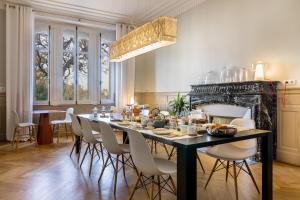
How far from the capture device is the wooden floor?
2541 mm

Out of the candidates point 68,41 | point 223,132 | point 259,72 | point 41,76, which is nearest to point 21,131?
point 41,76

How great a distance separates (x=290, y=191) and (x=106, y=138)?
2151 millimetres

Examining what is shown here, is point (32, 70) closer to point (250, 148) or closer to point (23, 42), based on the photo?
point (23, 42)

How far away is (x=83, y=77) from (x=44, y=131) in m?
1.98

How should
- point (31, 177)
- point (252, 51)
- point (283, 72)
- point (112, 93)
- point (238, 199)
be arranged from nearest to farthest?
1. point (238, 199)
2. point (31, 177)
3. point (283, 72)
4. point (252, 51)
5. point (112, 93)

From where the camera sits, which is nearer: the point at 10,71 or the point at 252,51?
the point at 252,51

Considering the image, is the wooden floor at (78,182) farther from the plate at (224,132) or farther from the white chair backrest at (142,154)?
the plate at (224,132)

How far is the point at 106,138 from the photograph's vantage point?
8.93ft

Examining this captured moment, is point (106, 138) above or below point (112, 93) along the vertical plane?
below

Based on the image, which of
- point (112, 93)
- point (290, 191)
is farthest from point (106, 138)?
point (112, 93)

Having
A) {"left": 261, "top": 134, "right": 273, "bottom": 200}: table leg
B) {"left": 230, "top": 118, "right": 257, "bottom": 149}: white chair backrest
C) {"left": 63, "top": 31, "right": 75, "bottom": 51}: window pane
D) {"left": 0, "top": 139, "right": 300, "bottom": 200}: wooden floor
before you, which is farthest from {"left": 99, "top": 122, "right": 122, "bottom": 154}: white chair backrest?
{"left": 63, "top": 31, "right": 75, "bottom": 51}: window pane

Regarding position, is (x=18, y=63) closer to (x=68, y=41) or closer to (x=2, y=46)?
(x=2, y=46)

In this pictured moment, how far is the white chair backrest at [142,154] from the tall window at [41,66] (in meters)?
4.73

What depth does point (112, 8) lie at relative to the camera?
233 inches
